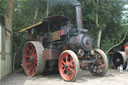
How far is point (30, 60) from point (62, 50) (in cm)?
141

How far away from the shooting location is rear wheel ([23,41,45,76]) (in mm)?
6504

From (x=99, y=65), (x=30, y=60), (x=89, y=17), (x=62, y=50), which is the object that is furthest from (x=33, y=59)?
(x=89, y=17)

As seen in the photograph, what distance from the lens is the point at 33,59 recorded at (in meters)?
7.00

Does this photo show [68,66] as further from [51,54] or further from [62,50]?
[62,50]

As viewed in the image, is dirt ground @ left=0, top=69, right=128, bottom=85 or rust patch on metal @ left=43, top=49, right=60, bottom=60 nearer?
dirt ground @ left=0, top=69, right=128, bottom=85

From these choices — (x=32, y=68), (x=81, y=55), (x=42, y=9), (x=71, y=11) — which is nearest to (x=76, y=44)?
(x=81, y=55)

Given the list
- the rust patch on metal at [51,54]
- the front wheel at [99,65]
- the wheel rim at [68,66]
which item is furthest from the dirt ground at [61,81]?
the rust patch on metal at [51,54]

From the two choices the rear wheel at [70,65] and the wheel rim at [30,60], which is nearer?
the rear wheel at [70,65]

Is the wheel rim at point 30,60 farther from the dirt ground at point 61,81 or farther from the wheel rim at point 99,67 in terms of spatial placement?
the wheel rim at point 99,67

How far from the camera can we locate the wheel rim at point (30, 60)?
700 centimetres

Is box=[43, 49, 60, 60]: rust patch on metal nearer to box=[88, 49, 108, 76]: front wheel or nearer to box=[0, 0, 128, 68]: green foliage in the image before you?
box=[88, 49, 108, 76]: front wheel

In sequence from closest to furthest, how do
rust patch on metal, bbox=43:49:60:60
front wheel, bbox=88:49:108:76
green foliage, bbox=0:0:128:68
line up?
rust patch on metal, bbox=43:49:60:60, front wheel, bbox=88:49:108:76, green foliage, bbox=0:0:128:68

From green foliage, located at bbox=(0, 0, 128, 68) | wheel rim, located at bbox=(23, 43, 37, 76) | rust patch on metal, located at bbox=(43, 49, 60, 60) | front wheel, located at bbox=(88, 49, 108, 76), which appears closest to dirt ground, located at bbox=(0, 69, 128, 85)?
Result: front wheel, located at bbox=(88, 49, 108, 76)

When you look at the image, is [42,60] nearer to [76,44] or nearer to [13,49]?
[76,44]
